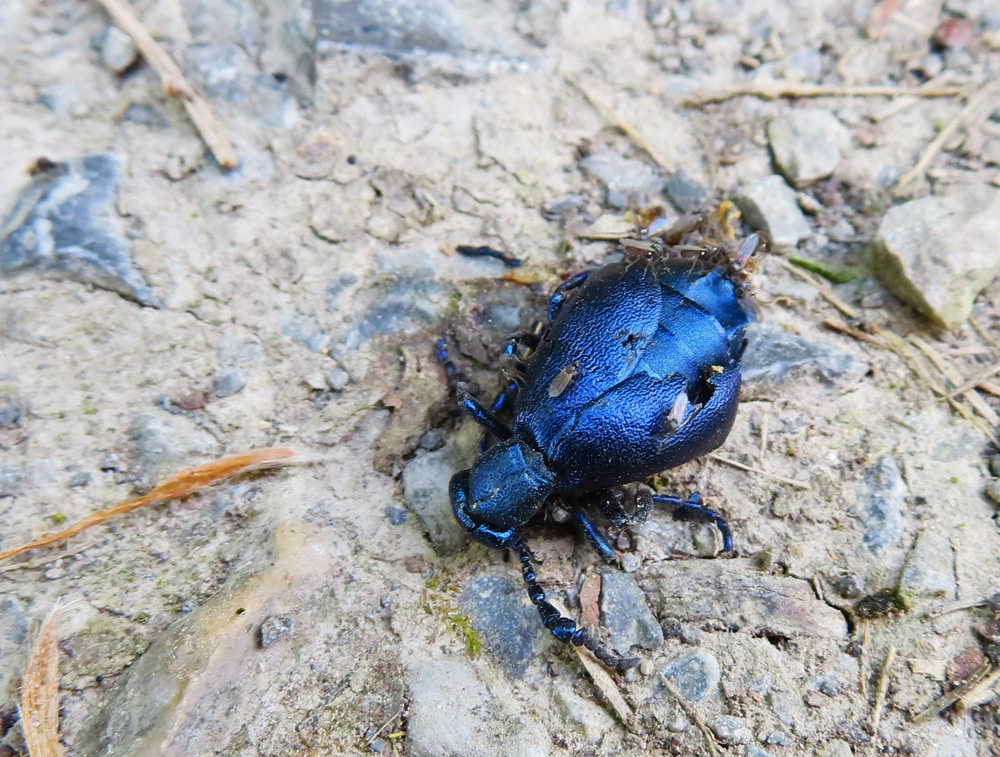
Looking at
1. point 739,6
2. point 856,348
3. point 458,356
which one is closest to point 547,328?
point 458,356

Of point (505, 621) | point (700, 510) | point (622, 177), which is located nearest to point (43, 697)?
point (505, 621)

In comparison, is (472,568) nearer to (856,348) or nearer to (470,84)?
(856,348)

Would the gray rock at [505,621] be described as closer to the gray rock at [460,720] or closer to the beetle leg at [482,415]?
the gray rock at [460,720]

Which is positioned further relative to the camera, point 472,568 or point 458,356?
point 458,356

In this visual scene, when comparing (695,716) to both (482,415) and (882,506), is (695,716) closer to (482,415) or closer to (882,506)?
(882,506)

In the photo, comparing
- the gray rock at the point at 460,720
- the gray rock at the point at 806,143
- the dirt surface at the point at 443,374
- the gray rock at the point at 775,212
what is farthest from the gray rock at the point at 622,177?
the gray rock at the point at 460,720

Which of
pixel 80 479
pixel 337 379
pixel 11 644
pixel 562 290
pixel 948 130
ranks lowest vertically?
pixel 11 644

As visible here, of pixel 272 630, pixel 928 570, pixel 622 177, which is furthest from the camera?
pixel 622 177
